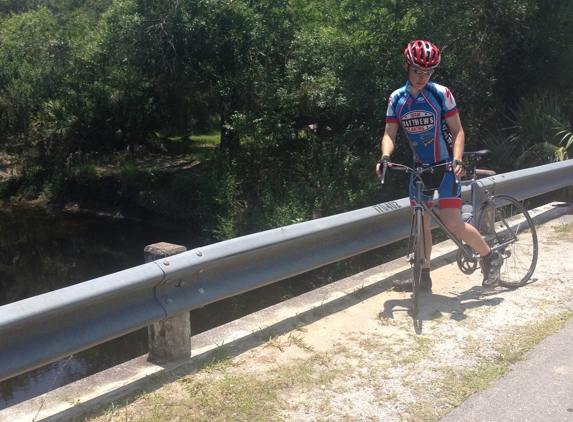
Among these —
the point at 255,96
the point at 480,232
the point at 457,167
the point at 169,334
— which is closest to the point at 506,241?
the point at 480,232

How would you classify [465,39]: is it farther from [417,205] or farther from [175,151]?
[175,151]

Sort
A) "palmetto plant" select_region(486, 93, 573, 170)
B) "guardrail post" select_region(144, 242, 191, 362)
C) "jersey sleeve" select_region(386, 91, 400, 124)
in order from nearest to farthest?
"guardrail post" select_region(144, 242, 191, 362)
"jersey sleeve" select_region(386, 91, 400, 124)
"palmetto plant" select_region(486, 93, 573, 170)

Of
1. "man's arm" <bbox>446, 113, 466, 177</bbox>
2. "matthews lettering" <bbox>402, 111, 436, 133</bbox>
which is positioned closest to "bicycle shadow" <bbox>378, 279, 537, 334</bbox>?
"man's arm" <bbox>446, 113, 466, 177</bbox>

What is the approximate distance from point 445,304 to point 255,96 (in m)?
10.2

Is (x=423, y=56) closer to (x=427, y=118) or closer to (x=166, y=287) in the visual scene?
(x=427, y=118)

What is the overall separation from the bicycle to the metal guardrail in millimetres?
605

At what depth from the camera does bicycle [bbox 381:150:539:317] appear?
17.0 ft

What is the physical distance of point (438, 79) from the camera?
1267cm

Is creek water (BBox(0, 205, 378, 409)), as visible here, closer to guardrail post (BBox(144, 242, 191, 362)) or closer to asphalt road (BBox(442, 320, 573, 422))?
guardrail post (BBox(144, 242, 191, 362))

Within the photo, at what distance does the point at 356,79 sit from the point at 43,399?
33.5 ft

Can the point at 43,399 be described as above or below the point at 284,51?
below

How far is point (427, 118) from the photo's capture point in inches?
204

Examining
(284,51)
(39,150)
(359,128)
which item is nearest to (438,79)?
(359,128)

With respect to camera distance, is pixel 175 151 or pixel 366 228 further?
pixel 175 151
